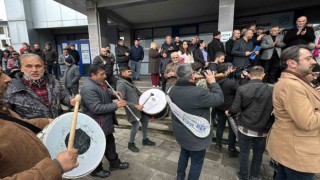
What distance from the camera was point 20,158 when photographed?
93 centimetres

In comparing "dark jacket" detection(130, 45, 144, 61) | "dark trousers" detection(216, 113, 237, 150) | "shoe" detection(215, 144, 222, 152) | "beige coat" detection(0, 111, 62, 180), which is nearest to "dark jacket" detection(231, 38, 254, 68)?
"dark trousers" detection(216, 113, 237, 150)

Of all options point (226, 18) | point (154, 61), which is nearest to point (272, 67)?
point (226, 18)

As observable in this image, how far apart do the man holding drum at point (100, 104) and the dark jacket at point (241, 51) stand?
11.9 feet

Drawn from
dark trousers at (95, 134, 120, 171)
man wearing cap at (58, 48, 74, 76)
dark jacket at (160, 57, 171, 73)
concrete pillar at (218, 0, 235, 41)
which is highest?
concrete pillar at (218, 0, 235, 41)

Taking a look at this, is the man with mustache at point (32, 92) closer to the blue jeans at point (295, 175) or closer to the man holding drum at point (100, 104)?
the man holding drum at point (100, 104)

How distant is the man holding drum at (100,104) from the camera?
8.47 feet

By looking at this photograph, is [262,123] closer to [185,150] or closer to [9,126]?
[185,150]

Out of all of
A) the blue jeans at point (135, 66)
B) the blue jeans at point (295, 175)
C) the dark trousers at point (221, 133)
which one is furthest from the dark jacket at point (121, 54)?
the blue jeans at point (295, 175)

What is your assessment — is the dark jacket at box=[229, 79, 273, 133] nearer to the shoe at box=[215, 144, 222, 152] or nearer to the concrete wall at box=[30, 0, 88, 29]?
the shoe at box=[215, 144, 222, 152]

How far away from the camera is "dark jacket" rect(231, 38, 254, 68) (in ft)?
15.9

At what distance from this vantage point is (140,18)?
9312 millimetres

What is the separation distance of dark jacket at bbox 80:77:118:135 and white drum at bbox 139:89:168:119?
28.9 inches

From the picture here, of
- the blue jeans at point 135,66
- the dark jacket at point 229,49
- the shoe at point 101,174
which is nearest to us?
the shoe at point 101,174

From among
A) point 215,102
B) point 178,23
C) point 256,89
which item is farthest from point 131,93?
point 178,23
